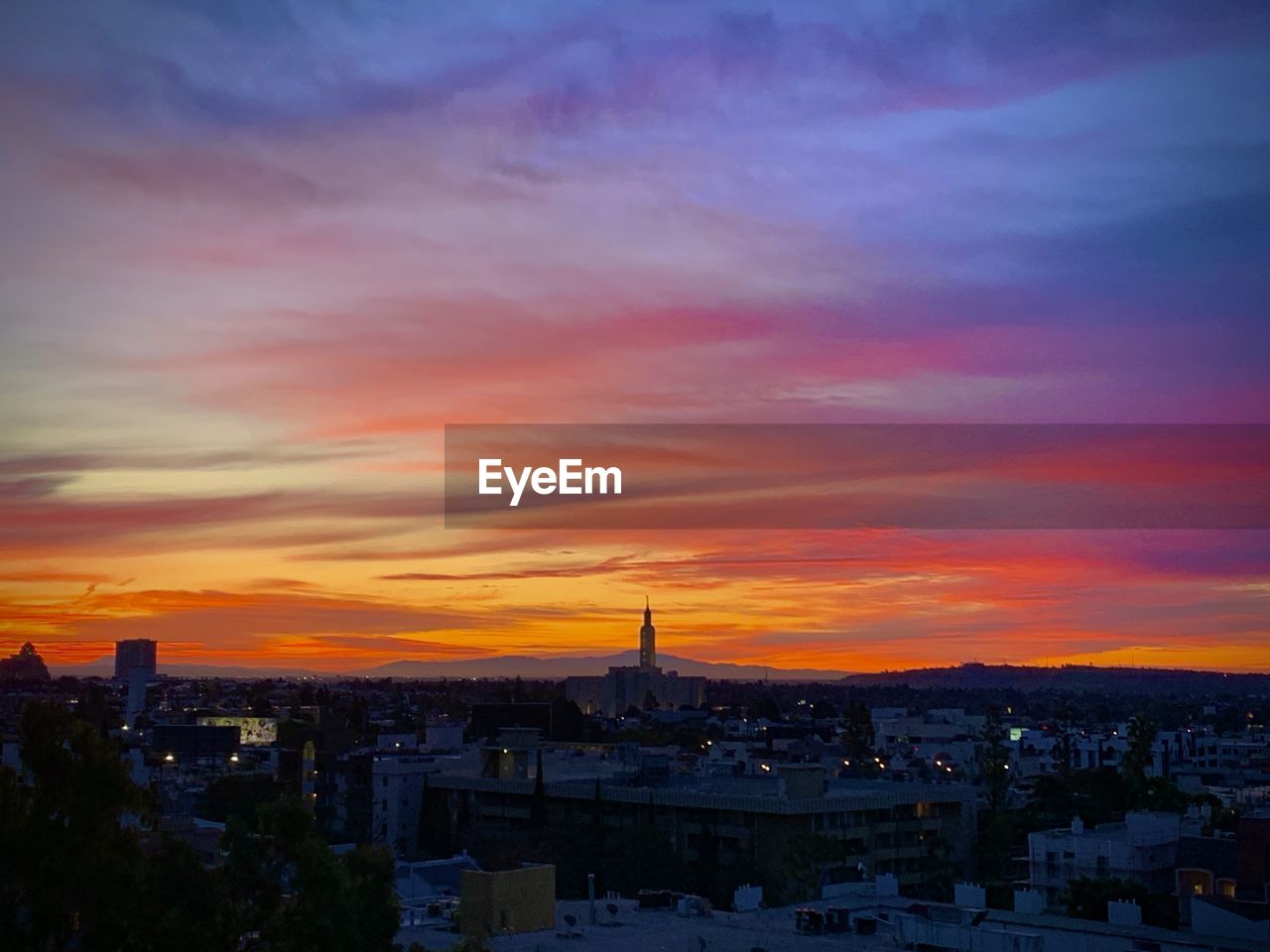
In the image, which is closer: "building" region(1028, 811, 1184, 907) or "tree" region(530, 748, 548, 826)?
"building" region(1028, 811, 1184, 907)

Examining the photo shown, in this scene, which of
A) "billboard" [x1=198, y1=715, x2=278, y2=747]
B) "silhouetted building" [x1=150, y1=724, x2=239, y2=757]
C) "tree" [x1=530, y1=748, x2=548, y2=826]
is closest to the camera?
"tree" [x1=530, y1=748, x2=548, y2=826]

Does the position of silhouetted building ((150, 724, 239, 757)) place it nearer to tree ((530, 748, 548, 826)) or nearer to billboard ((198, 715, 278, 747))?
billboard ((198, 715, 278, 747))

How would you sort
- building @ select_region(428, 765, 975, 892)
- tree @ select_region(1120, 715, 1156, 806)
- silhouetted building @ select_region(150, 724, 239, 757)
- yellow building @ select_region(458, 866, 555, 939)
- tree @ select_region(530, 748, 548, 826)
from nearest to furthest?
yellow building @ select_region(458, 866, 555, 939)
building @ select_region(428, 765, 975, 892)
tree @ select_region(530, 748, 548, 826)
tree @ select_region(1120, 715, 1156, 806)
silhouetted building @ select_region(150, 724, 239, 757)

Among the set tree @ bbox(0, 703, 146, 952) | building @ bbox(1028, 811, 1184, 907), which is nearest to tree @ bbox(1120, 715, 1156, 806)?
building @ bbox(1028, 811, 1184, 907)

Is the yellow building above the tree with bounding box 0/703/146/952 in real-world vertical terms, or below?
below

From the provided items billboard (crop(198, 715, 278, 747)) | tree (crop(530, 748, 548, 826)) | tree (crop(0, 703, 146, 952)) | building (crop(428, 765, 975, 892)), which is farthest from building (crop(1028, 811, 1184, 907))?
billboard (crop(198, 715, 278, 747))

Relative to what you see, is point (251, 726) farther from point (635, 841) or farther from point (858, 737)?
point (635, 841)

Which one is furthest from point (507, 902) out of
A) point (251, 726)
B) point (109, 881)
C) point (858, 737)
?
point (251, 726)

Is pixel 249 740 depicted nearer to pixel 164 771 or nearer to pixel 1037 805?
pixel 164 771

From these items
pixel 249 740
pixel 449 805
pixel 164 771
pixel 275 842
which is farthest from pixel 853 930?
pixel 249 740
